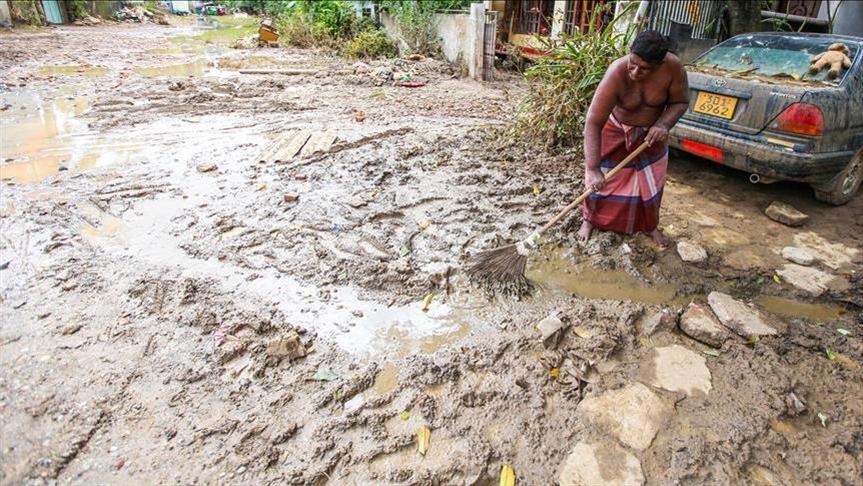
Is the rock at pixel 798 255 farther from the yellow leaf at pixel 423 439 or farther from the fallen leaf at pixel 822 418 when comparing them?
the yellow leaf at pixel 423 439

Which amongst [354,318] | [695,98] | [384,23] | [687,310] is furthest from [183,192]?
[384,23]

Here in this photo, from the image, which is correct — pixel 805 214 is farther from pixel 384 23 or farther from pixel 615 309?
pixel 384 23

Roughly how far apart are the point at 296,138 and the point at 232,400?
4170 mm

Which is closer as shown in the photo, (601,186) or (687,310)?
(687,310)

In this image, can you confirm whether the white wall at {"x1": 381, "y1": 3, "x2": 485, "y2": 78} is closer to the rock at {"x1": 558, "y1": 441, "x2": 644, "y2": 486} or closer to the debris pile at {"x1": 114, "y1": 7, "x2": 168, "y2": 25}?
the rock at {"x1": 558, "y1": 441, "x2": 644, "y2": 486}

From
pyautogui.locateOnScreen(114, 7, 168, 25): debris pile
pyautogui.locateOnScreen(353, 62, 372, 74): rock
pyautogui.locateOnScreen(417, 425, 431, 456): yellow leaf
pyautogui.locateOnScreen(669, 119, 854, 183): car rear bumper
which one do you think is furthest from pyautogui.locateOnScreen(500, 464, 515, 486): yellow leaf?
pyautogui.locateOnScreen(114, 7, 168, 25): debris pile

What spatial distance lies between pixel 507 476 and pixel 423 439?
1.24 ft

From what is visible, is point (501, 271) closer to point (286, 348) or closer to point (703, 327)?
point (703, 327)

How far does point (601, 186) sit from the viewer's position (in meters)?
3.24

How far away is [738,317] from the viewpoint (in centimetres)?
274

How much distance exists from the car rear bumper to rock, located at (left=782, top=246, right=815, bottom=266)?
63 cm

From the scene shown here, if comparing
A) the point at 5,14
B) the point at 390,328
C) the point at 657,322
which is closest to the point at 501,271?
the point at 390,328

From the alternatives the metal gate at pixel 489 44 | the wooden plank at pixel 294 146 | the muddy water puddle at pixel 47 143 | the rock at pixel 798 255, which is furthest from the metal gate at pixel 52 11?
the rock at pixel 798 255

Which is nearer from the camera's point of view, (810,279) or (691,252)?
(810,279)
